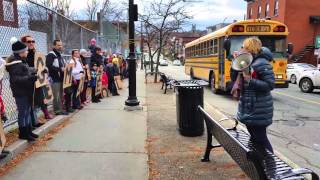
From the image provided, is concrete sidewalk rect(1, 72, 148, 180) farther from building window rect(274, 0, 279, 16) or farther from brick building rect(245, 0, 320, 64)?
building window rect(274, 0, 279, 16)

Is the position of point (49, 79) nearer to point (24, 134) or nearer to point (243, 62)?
point (24, 134)

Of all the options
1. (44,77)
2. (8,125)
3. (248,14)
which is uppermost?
(248,14)

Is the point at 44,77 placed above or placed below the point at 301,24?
below

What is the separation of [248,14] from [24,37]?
165ft

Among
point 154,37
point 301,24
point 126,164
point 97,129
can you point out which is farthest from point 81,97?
point 301,24

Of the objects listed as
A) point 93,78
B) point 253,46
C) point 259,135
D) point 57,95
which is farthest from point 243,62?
point 93,78

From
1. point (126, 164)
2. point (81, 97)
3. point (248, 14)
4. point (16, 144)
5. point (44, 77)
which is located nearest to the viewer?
point (126, 164)

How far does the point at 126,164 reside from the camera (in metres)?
5.80

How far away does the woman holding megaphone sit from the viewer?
4797 millimetres

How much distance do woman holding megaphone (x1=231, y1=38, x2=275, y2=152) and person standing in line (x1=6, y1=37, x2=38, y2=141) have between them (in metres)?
3.29

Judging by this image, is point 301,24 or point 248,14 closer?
point 301,24

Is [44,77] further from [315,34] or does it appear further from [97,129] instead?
[315,34]

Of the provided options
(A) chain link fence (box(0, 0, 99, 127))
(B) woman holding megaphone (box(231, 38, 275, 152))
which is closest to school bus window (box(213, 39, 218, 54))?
(A) chain link fence (box(0, 0, 99, 127))

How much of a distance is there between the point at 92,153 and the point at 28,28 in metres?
3.38
